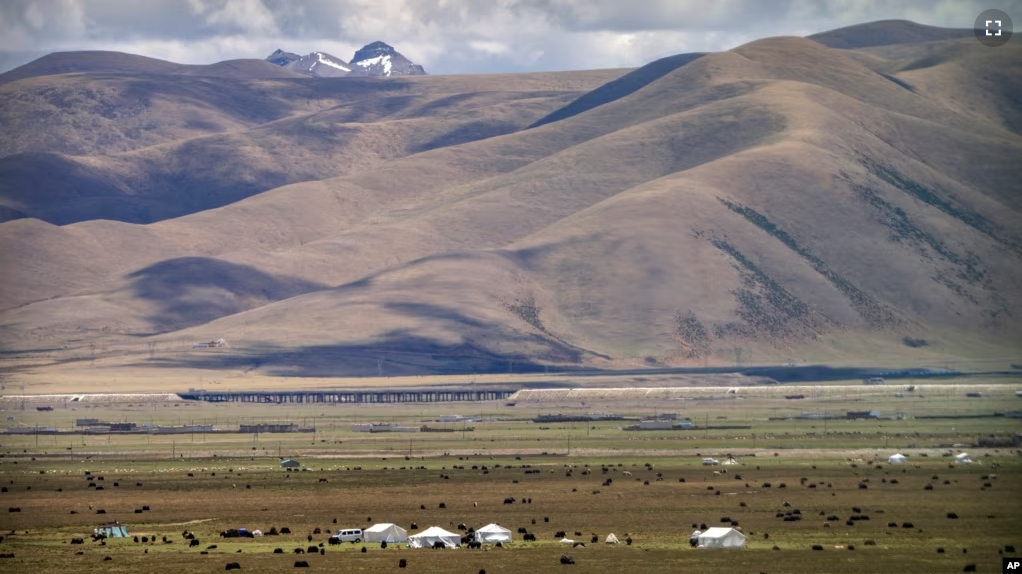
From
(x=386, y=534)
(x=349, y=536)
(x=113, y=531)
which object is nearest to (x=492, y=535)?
(x=386, y=534)

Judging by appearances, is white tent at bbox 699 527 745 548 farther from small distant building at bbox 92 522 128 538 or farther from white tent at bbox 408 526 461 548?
small distant building at bbox 92 522 128 538

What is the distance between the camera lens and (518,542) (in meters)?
96.6

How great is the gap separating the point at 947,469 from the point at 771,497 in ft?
69.0

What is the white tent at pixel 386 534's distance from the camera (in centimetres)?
9762

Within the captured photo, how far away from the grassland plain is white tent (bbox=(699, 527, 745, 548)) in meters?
1.39

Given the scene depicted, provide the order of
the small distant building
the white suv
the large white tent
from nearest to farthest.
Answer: the large white tent < the white suv < the small distant building

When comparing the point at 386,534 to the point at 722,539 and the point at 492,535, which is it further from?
the point at 722,539

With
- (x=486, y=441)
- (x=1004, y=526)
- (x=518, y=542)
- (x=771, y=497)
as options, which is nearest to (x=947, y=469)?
(x=771, y=497)

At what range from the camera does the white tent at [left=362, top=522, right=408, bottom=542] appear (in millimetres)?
97625

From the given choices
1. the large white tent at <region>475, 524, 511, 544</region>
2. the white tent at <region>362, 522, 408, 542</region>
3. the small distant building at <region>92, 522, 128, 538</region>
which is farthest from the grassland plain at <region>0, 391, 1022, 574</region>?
the small distant building at <region>92, 522, 128, 538</region>

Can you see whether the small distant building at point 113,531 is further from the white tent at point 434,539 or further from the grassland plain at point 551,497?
the white tent at point 434,539

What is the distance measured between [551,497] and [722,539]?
30.9 m

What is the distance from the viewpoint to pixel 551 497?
122 metres

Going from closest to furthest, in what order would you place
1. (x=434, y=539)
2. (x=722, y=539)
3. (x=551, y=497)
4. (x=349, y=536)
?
(x=722, y=539) → (x=434, y=539) → (x=349, y=536) → (x=551, y=497)
